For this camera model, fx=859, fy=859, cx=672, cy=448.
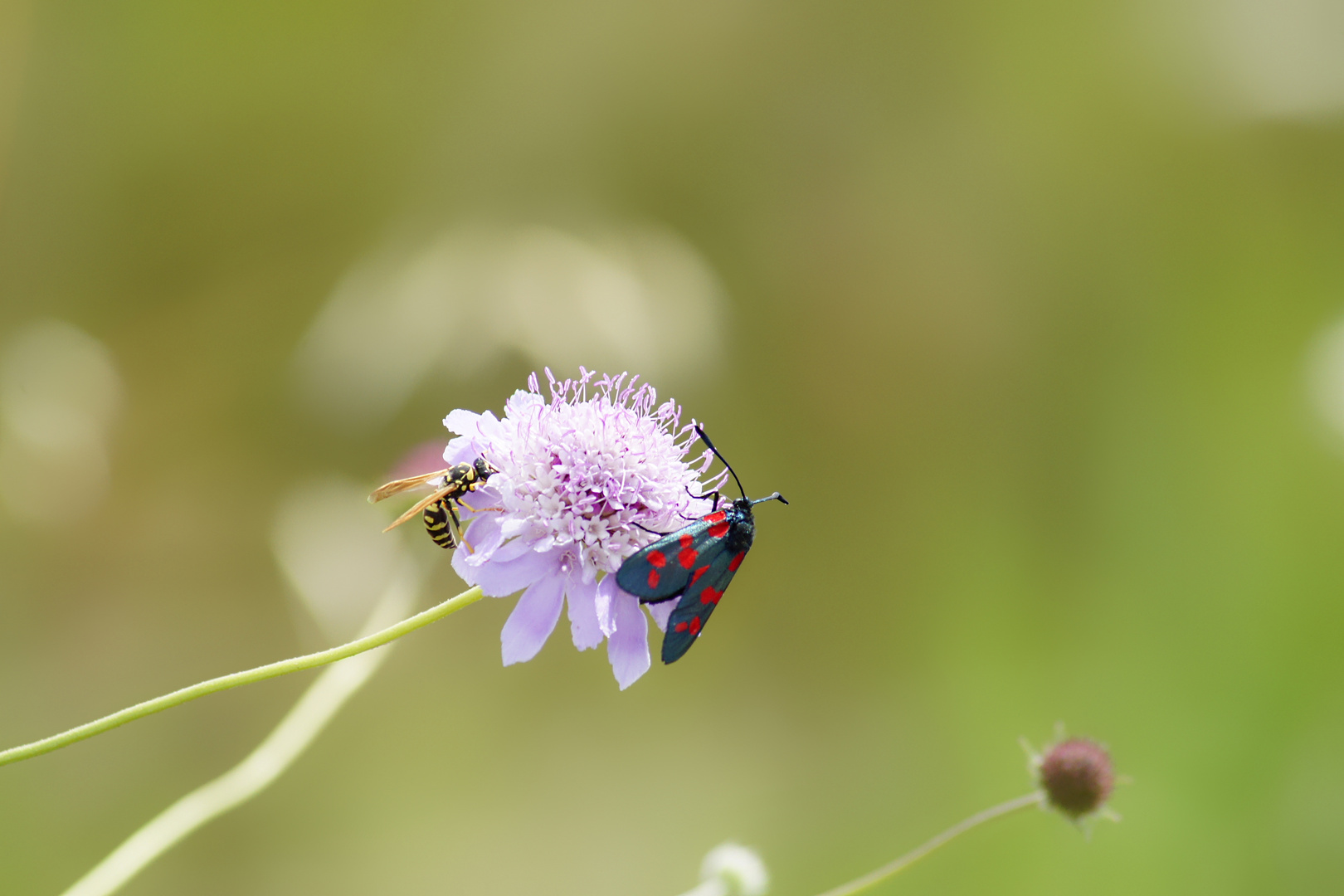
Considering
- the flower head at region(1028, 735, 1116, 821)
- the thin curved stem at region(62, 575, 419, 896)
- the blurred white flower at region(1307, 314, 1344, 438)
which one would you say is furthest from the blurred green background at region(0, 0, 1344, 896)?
the flower head at region(1028, 735, 1116, 821)

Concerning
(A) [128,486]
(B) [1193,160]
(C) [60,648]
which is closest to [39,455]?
(A) [128,486]

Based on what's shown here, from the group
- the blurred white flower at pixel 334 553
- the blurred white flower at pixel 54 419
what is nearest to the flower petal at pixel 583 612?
the blurred white flower at pixel 334 553

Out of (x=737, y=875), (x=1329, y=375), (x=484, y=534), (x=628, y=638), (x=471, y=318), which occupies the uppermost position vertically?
(x=471, y=318)

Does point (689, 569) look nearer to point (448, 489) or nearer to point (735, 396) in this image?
point (448, 489)

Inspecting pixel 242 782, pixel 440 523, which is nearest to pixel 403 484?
pixel 440 523

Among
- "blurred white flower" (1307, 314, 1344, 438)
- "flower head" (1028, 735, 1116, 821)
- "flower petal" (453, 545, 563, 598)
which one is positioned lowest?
"blurred white flower" (1307, 314, 1344, 438)

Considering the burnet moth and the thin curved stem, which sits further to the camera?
the thin curved stem

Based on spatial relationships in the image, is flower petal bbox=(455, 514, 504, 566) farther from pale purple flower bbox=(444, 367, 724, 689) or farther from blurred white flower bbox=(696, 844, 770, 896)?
blurred white flower bbox=(696, 844, 770, 896)
